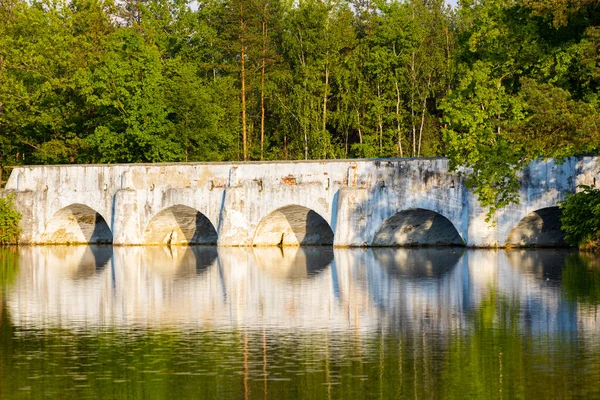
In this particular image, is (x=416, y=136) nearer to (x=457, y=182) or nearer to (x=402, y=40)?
(x=402, y=40)

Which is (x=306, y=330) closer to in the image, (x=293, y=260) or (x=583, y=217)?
(x=293, y=260)

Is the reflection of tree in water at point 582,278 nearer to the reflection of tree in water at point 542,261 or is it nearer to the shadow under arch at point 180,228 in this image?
the reflection of tree in water at point 542,261

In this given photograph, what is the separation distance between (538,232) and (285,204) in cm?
921

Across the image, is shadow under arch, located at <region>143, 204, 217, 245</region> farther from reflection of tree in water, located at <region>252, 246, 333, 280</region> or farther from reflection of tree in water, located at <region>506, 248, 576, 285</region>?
reflection of tree in water, located at <region>506, 248, 576, 285</region>

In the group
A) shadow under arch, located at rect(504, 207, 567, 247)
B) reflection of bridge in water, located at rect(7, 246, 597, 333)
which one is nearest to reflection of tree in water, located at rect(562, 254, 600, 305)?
reflection of bridge in water, located at rect(7, 246, 597, 333)

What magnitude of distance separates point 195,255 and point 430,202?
27.7 ft

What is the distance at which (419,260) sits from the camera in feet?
118

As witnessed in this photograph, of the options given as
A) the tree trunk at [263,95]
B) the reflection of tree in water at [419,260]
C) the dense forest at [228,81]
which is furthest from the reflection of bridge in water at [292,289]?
the tree trunk at [263,95]

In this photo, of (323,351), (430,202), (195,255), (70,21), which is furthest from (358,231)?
(70,21)

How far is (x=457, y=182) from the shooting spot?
3950cm

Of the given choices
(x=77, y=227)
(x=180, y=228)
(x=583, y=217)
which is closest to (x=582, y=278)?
(x=583, y=217)

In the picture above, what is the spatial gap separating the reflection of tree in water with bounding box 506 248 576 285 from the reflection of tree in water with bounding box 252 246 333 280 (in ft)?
18.8

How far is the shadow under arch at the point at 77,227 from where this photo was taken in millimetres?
47375

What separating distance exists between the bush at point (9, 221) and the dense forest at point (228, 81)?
6972mm
